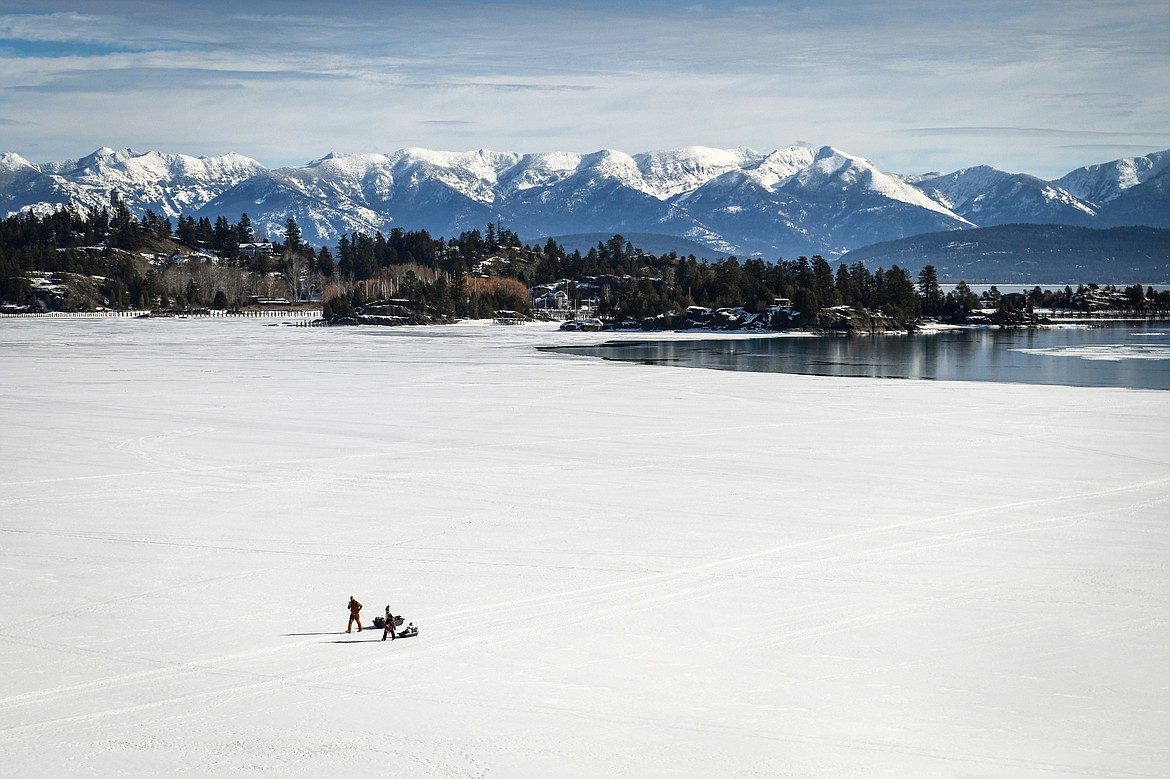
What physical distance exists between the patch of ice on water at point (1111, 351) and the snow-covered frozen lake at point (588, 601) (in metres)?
52.7

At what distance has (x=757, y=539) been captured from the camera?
22.3 m

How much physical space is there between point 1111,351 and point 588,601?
89.6 m

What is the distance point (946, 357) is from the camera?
9044 cm

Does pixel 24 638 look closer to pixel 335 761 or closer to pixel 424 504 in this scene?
pixel 335 761

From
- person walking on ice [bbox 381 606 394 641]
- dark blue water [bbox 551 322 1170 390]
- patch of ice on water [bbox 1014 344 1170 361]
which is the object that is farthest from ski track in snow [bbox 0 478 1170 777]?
patch of ice on water [bbox 1014 344 1170 361]

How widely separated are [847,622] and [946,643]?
160 cm

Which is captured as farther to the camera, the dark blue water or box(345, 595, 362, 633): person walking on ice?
the dark blue water

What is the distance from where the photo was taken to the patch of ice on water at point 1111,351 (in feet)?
279

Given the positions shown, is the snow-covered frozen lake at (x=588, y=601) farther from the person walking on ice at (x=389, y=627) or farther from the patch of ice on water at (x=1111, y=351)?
the patch of ice on water at (x=1111, y=351)

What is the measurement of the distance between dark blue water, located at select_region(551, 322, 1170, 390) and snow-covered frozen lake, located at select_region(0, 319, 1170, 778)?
31086 millimetres

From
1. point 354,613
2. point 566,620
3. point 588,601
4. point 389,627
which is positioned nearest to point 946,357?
point 588,601

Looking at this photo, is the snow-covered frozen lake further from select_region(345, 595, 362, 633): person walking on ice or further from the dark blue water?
the dark blue water

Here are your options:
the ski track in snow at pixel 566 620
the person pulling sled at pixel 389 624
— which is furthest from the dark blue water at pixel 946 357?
the person pulling sled at pixel 389 624

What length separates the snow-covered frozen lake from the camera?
42.9 feet
